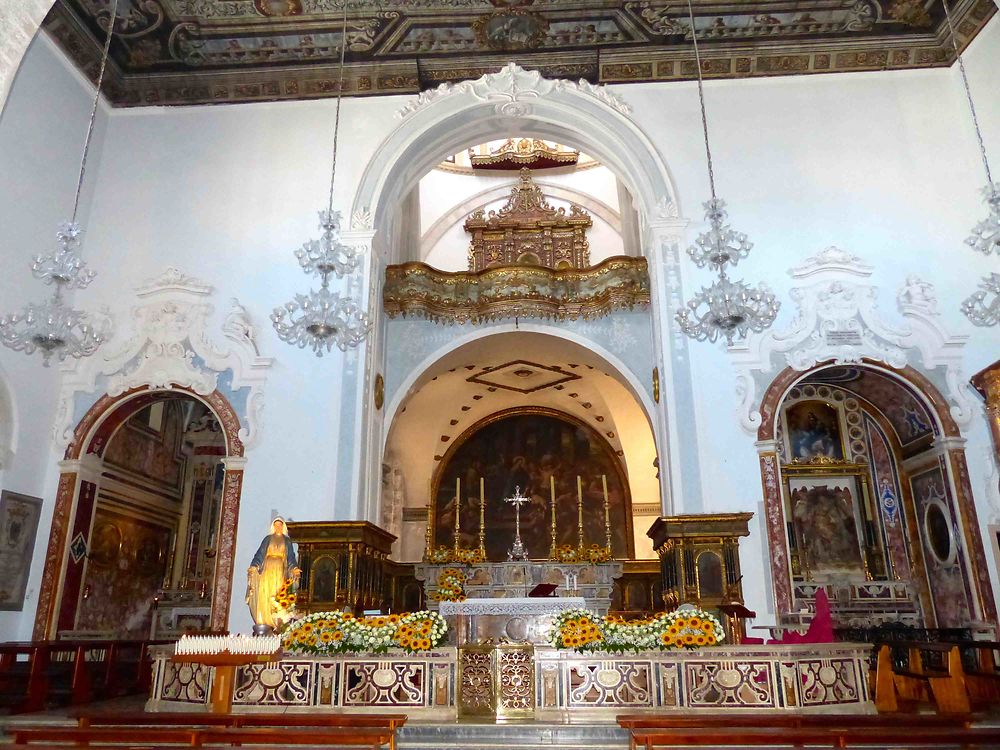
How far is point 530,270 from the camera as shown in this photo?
13.8m

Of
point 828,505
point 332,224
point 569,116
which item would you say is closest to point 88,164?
point 332,224

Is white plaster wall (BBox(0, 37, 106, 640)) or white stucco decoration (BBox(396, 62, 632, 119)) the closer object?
white plaster wall (BBox(0, 37, 106, 640))

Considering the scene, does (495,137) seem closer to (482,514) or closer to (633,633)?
(482,514)

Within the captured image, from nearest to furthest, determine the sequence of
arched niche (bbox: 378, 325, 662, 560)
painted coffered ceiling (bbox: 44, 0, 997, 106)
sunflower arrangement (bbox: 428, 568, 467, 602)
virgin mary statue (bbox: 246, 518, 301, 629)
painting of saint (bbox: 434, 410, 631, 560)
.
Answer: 1. virgin mary statue (bbox: 246, 518, 301, 629)
2. painted coffered ceiling (bbox: 44, 0, 997, 106)
3. sunflower arrangement (bbox: 428, 568, 467, 602)
4. arched niche (bbox: 378, 325, 662, 560)
5. painting of saint (bbox: 434, 410, 631, 560)

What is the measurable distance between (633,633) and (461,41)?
9.99 meters

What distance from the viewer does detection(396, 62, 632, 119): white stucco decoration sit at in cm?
1332

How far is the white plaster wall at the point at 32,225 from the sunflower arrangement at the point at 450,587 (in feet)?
19.5

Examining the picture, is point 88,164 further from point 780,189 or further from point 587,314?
point 780,189

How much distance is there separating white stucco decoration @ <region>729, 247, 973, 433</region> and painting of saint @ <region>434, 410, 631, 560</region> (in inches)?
279

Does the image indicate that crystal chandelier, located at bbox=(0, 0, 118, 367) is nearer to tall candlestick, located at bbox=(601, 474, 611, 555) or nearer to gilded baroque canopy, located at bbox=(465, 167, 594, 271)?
gilded baroque canopy, located at bbox=(465, 167, 594, 271)

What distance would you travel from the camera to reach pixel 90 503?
11.9 meters

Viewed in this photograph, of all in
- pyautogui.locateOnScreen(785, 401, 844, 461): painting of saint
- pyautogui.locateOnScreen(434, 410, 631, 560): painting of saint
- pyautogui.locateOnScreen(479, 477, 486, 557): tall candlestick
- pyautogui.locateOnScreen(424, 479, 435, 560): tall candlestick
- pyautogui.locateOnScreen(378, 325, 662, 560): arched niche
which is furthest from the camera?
pyautogui.locateOnScreen(434, 410, 631, 560): painting of saint

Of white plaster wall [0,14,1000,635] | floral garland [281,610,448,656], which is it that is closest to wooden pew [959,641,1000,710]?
white plaster wall [0,14,1000,635]

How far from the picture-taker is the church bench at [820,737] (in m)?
4.47
